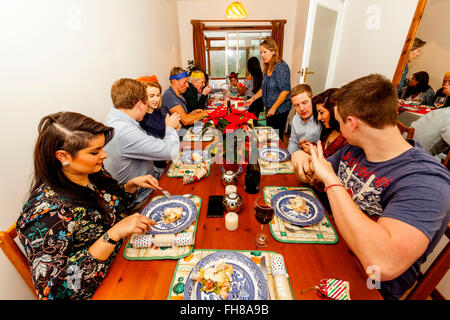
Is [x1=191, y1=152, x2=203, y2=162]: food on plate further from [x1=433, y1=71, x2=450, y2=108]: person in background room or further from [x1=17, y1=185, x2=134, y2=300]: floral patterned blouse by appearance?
[x1=433, y1=71, x2=450, y2=108]: person in background room

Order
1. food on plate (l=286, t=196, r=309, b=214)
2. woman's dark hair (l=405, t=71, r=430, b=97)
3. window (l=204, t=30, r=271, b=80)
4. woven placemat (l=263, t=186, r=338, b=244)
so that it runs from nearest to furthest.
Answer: woven placemat (l=263, t=186, r=338, b=244), food on plate (l=286, t=196, r=309, b=214), woman's dark hair (l=405, t=71, r=430, b=97), window (l=204, t=30, r=271, b=80)

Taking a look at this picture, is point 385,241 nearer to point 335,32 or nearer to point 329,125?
point 329,125

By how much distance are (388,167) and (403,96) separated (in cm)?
246

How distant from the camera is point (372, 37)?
2.53m

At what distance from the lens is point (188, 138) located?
2066 millimetres

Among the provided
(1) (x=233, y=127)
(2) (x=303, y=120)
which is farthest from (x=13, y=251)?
(2) (x=303, y=120)

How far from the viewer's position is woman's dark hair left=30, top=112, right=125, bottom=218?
2.83 feet

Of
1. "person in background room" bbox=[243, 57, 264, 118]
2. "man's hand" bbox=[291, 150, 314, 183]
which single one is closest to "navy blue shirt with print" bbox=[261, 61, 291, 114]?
"person in background room" bbox=[243, 57, 264, 118]

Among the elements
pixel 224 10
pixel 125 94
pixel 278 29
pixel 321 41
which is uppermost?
pixel 224 10

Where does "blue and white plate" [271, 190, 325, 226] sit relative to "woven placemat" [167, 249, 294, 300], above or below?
above

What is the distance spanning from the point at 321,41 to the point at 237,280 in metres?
3.98

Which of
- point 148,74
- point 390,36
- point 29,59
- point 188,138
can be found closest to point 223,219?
point 188,138

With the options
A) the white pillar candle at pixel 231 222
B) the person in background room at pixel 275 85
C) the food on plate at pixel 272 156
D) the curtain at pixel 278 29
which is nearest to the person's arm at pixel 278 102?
the person in background room at pixel 275 85

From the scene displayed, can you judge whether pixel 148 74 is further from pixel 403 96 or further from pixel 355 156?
pixel 403 96
